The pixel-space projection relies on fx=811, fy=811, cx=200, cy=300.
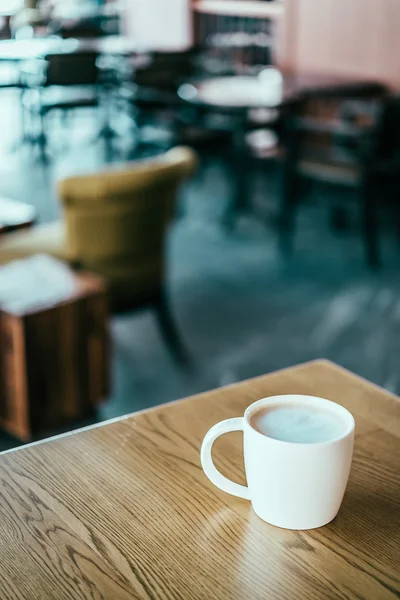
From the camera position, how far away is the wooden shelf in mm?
6008

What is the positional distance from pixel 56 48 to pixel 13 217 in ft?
15.1

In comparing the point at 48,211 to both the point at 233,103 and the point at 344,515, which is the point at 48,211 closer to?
the point at 233,103

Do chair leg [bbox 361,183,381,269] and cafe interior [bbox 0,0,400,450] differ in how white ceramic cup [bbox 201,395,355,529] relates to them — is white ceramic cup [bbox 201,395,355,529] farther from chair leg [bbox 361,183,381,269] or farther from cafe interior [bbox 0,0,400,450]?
chair leg [bbox 361,183,381,269]

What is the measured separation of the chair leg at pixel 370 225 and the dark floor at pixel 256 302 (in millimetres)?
81

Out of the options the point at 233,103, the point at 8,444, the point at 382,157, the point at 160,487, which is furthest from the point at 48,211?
the point at 160,487

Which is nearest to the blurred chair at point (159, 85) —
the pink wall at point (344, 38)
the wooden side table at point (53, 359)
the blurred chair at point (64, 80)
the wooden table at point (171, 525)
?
the blurred chair at point (64, 80)

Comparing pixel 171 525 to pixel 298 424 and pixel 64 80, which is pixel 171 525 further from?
pixel 64 80

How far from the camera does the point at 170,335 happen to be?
3.00 meters

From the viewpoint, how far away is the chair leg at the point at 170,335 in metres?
2.96

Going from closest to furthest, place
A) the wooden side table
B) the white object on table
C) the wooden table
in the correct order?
the wooden table < the wooden side table < the white object on table

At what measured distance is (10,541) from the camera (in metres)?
0.67

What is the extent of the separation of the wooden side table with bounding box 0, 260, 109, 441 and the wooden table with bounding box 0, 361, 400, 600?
57.7 inches

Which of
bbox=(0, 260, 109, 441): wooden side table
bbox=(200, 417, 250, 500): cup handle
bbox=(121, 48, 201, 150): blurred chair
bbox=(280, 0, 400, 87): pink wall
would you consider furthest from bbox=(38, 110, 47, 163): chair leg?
bbox=(200, 417, 250, 500): cup handle

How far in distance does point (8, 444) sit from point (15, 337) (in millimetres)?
335
